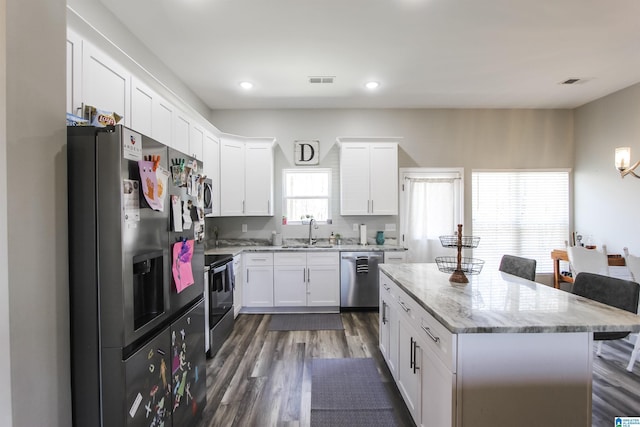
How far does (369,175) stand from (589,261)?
2659 mm

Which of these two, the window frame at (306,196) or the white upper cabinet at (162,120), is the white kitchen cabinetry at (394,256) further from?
the white upper cabinet at (162,120)

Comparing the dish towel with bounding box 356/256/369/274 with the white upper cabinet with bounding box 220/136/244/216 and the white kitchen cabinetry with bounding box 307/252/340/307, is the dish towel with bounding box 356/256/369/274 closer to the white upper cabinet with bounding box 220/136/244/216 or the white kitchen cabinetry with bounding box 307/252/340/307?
the white kitchen cabinetry with bounding box 307/252/340/307

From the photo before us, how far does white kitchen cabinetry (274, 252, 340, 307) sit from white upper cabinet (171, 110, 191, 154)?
1787mm

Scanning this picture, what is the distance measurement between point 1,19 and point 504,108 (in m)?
5.41

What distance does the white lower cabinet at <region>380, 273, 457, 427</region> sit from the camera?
1309mm

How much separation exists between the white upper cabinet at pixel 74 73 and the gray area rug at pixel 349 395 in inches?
95.1

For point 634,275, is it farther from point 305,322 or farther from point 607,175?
point 305,322

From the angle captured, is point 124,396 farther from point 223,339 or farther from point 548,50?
point 548,50

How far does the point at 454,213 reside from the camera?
14.9ft

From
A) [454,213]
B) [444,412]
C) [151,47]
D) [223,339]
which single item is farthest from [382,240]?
[151,47]

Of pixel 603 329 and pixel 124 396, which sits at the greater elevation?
pixel 603 329

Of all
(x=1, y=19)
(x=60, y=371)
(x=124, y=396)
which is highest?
(x=1, y=19)

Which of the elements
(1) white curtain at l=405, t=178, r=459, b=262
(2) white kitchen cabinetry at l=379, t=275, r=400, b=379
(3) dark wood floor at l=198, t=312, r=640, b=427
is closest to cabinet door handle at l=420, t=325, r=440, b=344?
(2) white kitchen cabinetry at l=379, t=275, r=400, b=379

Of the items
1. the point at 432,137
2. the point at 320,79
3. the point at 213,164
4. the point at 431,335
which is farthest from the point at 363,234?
the point at 431,335
